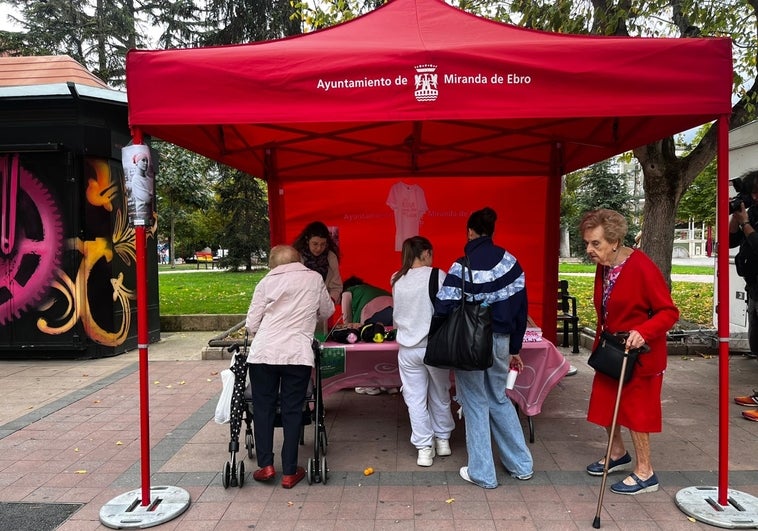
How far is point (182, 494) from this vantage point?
359 cm

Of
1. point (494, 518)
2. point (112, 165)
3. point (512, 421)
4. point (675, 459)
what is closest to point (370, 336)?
point (512, 421)

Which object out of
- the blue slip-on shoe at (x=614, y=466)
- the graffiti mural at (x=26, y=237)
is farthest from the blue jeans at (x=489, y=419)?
the graffiti mural at (x=26, y=237)

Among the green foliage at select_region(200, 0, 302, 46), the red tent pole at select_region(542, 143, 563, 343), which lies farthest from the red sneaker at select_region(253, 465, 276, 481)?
the green foliage at select_region(200, 0, 302, 46)

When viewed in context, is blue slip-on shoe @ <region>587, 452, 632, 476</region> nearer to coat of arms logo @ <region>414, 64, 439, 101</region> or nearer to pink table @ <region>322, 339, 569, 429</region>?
pink table @ <region>322, 339, 569, 429</region>

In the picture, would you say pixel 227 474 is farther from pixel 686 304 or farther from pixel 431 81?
pixel 686 304

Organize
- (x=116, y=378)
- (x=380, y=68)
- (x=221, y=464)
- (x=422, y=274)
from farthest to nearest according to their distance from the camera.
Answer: (x=116, y=378), (x=221, y=464), (x=422, y=274), (x=380, y=68)

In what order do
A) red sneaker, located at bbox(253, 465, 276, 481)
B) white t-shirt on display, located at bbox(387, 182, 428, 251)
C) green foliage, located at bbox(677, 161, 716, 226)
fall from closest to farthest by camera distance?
red sneaker, located at bbox(253, 465, 276, 481) < white t-shirt on display, located at bbox(387, 182, 428, 251) < green foliage, located at bbox(677, 161, 716, 226)

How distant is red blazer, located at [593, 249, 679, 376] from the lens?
3.20 meters

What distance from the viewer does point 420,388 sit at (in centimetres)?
404

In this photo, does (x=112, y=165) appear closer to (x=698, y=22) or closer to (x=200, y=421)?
(x=200, y=421)

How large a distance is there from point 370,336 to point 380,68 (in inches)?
81.8

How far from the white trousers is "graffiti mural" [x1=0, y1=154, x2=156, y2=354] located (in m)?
5.60

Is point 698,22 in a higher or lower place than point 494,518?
higher

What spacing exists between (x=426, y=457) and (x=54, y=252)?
6.27 meters
